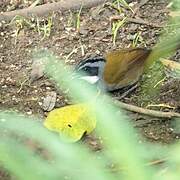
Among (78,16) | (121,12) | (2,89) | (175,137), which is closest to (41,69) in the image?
(2,89)

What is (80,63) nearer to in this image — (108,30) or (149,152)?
(108,30)

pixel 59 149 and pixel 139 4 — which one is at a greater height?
pixel 59 149

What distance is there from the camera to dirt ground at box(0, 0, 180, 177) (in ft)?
10.3

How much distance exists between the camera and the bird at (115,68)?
3.13 m

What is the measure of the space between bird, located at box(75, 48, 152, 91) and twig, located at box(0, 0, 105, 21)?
0.68 meters

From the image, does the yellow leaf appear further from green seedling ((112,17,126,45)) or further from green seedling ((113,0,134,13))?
green seedling ((113,0,134,13))

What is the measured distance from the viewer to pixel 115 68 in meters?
3.30

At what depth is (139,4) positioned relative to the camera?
3.83 meters

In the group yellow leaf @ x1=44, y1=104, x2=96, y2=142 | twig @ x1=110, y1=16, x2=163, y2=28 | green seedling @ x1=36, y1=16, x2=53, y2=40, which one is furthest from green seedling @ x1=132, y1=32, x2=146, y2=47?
yellow leaf @ x1=44, y1=104, x2=96, y2=142

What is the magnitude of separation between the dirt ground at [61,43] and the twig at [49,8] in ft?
0.16

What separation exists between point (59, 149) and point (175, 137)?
7.33 feet

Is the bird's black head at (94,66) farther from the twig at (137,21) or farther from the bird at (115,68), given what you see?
the twig at (137,21)

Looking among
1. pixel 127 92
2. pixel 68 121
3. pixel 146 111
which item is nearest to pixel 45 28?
pixel 127 92

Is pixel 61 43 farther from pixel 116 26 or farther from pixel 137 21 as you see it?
pixel 137 21
